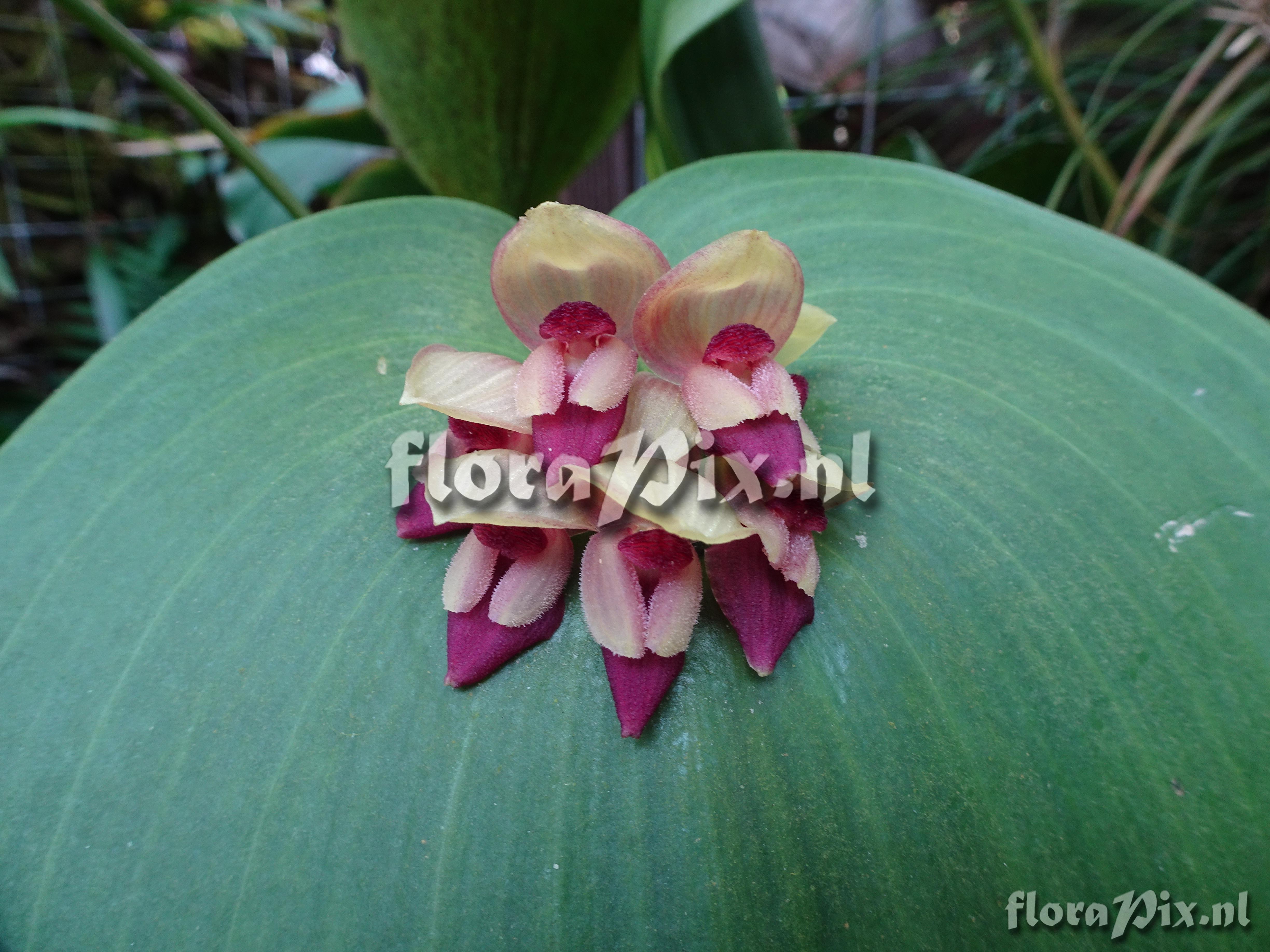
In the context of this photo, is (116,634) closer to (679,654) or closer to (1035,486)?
(679,654)

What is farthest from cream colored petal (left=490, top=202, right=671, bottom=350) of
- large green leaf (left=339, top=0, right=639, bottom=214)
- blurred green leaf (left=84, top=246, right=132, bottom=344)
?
blurred green leaf (left=84, top=246, right=132, bottom=344)

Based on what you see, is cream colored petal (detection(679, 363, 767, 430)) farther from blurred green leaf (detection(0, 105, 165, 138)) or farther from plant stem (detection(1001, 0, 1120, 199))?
blurred green leaf (detection(0, 105, 165, 138))

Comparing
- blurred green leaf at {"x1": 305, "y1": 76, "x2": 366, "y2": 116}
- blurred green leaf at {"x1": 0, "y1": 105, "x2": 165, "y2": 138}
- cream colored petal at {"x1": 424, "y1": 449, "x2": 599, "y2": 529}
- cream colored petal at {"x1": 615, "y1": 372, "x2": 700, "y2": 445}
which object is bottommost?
cream colored petal at {"x1": 424, "y1": 449, "x2": 599, "y2": 529}

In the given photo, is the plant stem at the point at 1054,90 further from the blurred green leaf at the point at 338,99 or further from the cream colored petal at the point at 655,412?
the blurred green leaf at the point at 338,99

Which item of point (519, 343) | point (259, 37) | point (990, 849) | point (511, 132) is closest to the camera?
point (990, 849)

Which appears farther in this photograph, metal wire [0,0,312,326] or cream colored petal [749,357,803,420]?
metal wire [0,0,312,326]

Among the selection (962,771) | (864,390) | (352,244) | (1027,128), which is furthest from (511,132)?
(1027,128)

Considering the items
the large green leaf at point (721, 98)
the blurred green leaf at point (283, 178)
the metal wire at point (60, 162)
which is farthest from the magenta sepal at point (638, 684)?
the metal wire at point (60, 162)
